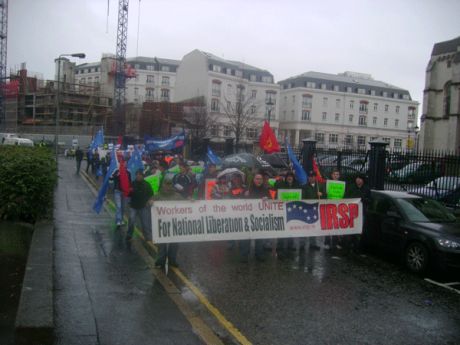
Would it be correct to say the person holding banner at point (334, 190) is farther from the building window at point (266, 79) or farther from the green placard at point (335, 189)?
the building window at point (266, 79)

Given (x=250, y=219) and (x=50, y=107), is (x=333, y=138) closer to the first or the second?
(x=50, y=107)

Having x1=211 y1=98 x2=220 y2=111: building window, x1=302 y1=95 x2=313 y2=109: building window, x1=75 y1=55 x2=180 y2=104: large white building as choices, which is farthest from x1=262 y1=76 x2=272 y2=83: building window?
x1=75 y1=55 x2=180 y2=104: large white building

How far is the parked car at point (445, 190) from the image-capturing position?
15.4m

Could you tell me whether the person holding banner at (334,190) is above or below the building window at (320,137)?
below

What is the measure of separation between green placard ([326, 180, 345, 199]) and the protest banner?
138cm

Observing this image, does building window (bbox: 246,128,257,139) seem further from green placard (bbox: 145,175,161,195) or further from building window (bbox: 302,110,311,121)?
green placard (bbox: 145,175,161,195)

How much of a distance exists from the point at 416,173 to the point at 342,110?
70388 mm

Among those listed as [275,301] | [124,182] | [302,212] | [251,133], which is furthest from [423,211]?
[251,133]

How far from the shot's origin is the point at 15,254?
347 inches

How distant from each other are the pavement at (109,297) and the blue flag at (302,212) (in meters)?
3.20

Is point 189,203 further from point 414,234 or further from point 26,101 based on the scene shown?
point 26,101

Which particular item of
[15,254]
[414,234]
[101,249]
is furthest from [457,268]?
[15,254]

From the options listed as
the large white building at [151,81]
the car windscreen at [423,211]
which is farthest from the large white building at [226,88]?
the car windscreen at [423,211]

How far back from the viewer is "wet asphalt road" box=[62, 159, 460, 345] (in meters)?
5.93
